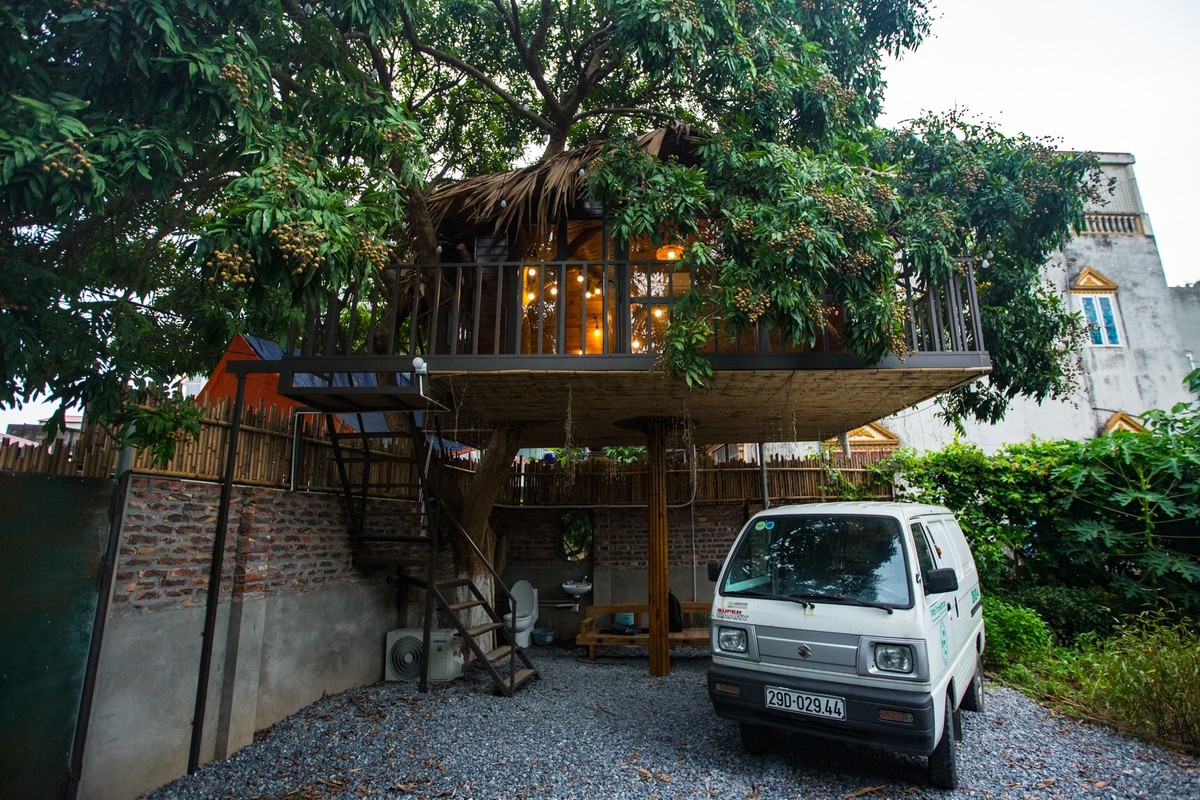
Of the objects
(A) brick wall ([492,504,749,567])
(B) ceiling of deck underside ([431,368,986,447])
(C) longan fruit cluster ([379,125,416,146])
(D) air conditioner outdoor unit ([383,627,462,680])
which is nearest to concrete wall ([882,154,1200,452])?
(A) brick wall ([492,504,749,567])

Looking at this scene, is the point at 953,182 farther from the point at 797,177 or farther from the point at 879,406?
the point at 797,177

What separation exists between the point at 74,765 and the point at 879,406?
796cm

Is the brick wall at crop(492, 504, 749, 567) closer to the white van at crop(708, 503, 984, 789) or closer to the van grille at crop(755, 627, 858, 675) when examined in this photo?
the white van at crop(708, 503, 984, 789)

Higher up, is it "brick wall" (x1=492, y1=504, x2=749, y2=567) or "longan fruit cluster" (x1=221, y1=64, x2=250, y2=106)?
"longan fruit cluster" (x1=221, y1=64, x2=250, y2=106)

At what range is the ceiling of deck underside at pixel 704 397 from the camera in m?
6.06

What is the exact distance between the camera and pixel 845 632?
380cm

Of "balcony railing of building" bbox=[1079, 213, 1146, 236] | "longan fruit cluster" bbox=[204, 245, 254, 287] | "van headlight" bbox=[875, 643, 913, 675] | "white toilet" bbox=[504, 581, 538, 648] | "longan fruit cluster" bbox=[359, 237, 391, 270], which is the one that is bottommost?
"white toilet" bbox=[504, 581, 538, 648]

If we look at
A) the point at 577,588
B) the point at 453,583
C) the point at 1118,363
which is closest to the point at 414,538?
the point at 453,583

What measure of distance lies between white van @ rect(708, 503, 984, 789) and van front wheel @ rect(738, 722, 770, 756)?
0.03ft

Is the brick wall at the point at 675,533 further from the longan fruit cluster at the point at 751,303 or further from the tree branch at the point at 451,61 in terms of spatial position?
the tree branch at the point at 451,61

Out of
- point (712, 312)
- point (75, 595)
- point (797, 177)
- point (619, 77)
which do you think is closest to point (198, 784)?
point (75, 595)

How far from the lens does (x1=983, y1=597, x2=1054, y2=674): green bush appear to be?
6836 millimetres

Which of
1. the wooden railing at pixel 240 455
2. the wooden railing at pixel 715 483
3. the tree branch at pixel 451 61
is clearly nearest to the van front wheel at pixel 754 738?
the wooden railing at pixel 240 455

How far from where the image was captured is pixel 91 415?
371 centimetres
